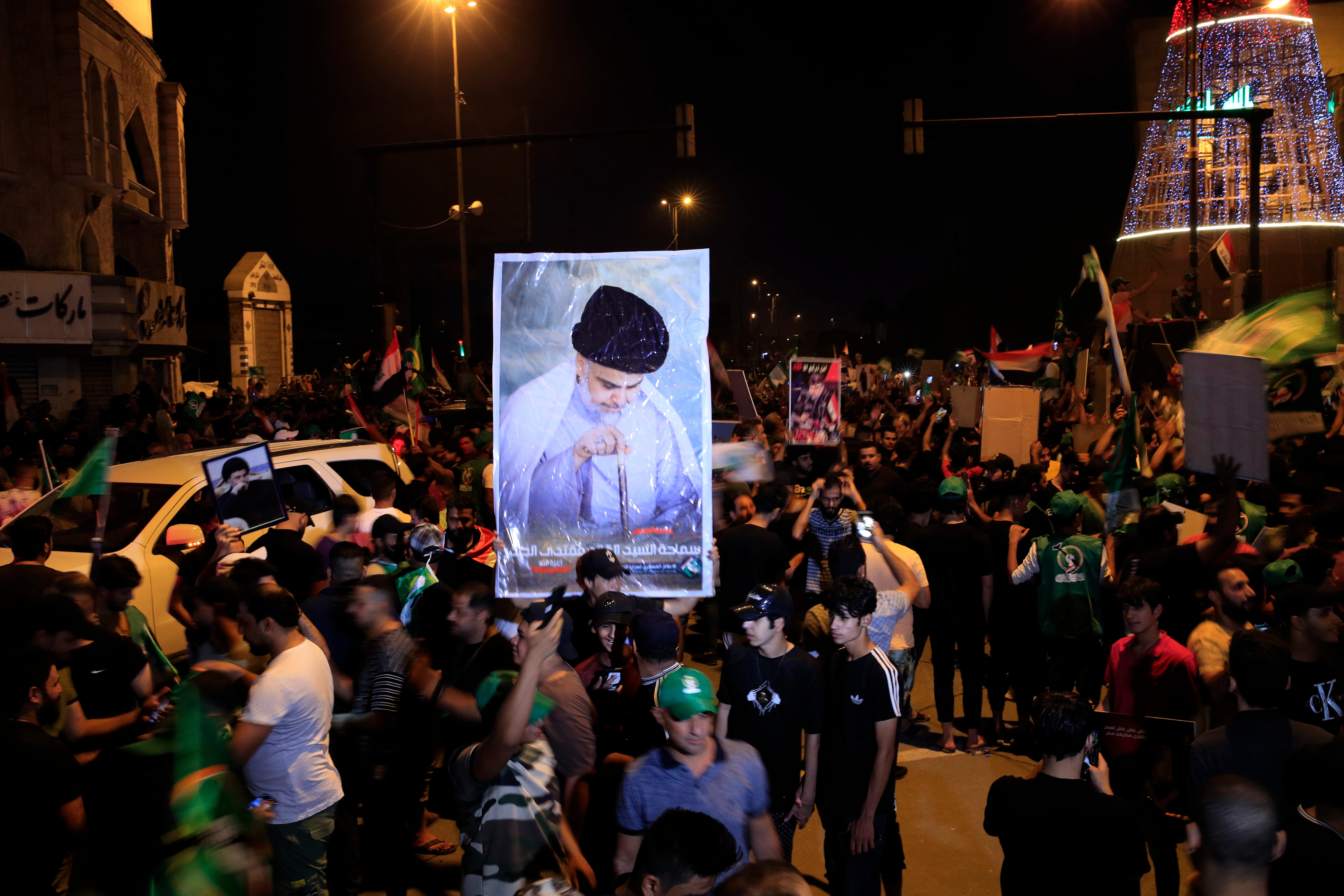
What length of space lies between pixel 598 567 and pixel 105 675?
7.95ft

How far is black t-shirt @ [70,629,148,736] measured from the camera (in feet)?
15.7

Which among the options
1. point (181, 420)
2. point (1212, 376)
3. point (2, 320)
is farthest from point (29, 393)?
point (1212, 376)

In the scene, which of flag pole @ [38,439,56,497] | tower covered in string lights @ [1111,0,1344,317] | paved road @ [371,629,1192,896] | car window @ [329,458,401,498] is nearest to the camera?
paved road @ [371,629,1192,896]

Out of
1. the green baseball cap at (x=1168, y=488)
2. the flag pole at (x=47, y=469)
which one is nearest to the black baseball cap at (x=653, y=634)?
the green baseball cap at (x=1168, y=488)

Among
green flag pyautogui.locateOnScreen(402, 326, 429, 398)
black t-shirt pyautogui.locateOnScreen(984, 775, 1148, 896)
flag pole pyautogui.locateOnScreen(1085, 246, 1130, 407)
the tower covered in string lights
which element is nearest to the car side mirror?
green flag pyautogui.locateOnScreen(402, 326, 429, 398)

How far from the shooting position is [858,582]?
14.7 ft

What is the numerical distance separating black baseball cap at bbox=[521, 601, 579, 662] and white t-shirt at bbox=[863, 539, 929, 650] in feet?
6.13

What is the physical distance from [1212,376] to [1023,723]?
9.35ft

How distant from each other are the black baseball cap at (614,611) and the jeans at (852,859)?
1.29m

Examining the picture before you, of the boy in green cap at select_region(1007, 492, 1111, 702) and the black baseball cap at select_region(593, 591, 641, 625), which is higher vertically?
the black baseball cap at select_region(593, 591, 641, 625)

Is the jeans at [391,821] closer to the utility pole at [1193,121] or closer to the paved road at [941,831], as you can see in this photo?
the paved road at [941,831]

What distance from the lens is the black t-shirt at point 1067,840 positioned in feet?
11.0

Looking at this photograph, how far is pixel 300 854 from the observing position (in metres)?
4.50

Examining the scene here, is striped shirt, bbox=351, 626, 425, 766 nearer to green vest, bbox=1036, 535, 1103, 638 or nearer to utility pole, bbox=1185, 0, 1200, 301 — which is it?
green vest, bbox=1036, 535, 1103, 638
